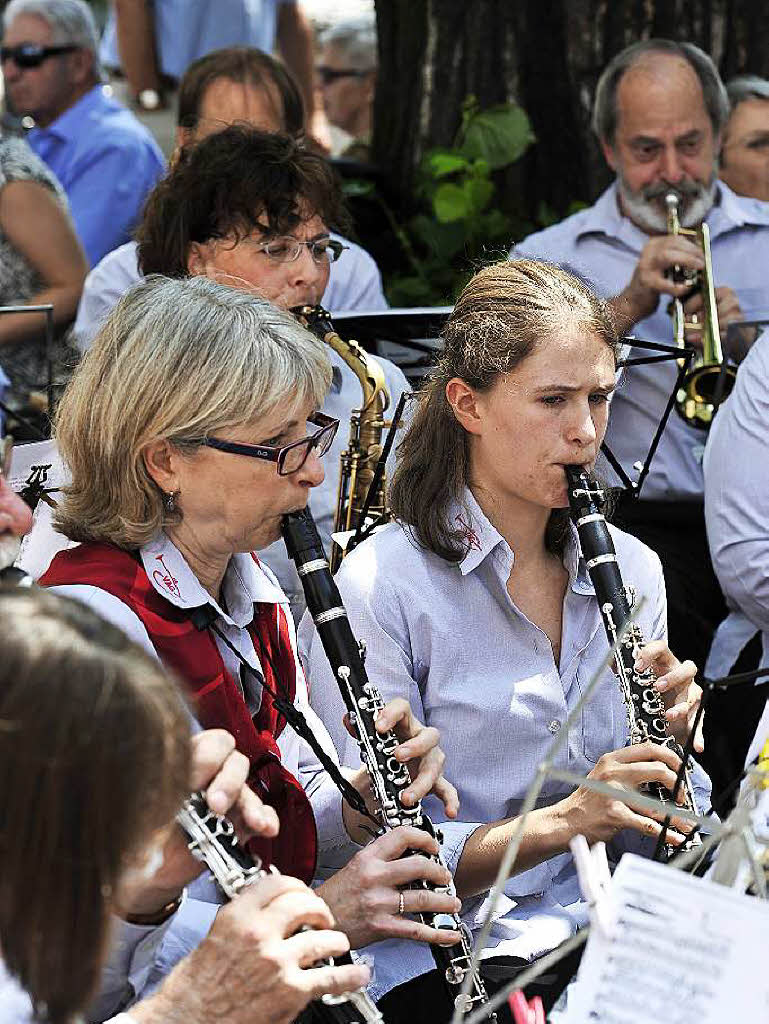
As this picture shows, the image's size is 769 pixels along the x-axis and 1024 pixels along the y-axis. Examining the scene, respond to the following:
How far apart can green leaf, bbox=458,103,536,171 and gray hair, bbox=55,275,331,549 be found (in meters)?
2.77

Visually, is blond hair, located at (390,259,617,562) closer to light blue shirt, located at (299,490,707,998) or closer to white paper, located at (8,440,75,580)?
light blue shirt, located at (299,490,707,998)

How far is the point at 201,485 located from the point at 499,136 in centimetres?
300

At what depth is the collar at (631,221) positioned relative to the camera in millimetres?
4531

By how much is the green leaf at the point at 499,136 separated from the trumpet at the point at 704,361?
45.8 inches

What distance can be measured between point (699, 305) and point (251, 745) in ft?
6.88

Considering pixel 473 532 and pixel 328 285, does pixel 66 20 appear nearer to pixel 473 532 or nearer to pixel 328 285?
pixel 328 285

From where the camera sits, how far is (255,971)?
1.75 meters

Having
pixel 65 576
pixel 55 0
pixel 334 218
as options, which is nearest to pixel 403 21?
pixel 55 0

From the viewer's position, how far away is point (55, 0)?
5.89 metres

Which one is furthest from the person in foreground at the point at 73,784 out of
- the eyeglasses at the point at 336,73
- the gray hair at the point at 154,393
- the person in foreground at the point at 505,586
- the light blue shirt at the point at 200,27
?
the eyeglasses at the point at 336,73

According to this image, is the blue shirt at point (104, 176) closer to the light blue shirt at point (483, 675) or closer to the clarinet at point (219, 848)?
the light blue shirt at point (483, 675)

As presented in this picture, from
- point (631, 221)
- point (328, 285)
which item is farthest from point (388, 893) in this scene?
point (631, 221)

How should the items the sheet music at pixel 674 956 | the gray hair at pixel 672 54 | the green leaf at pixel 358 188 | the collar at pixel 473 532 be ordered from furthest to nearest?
the green leaf at pixel 358 188, the gray hair at pixel 672 54, the collar at pixel 473 532, the sheet music at pixel 674 956

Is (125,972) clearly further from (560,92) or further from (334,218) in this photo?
(560,92)
